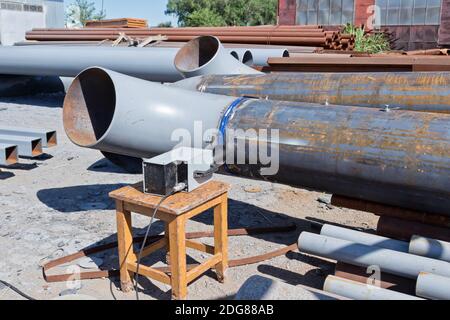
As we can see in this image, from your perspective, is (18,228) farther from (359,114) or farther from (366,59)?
(366,59)

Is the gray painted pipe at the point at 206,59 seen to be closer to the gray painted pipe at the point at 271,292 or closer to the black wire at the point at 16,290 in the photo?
the black wire at the point at 16,290

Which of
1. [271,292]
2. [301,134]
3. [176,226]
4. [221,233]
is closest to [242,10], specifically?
[301,134]

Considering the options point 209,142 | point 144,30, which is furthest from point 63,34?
point 209,142

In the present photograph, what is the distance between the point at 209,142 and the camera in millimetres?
3275

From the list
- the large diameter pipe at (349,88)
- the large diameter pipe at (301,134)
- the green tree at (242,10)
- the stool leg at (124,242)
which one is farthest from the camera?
the green tree at (242,10)

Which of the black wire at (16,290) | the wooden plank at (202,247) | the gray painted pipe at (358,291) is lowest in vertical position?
the black wire at (16,290)

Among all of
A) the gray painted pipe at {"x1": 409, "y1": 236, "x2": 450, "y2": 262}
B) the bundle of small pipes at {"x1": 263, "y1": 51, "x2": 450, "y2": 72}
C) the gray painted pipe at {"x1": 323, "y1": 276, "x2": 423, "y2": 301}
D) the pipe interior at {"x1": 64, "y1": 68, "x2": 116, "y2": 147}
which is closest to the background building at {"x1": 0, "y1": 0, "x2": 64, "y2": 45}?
the bundle of small pipes at {"x1": 263, "y1": 51, "x2": 450, "y2": 72}

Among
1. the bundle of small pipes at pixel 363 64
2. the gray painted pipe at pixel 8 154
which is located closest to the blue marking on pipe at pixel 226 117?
the bundle of small pipes at pixel 363 64

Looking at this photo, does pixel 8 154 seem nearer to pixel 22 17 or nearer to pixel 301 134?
pixel 301 134

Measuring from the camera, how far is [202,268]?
2889 mm

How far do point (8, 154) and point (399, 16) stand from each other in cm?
1295

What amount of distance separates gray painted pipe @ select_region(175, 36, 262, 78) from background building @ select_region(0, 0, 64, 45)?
Answer: 14428 millimetres

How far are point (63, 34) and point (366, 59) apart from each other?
7763mm

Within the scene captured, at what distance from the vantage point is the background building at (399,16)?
1424 centimetres
